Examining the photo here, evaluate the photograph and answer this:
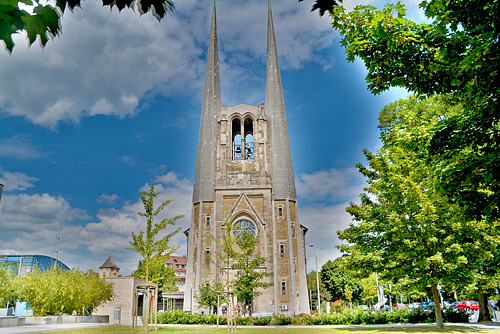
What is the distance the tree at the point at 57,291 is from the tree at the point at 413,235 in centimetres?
1931

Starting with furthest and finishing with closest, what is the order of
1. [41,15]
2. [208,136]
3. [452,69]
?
[208,136], [452,69], [41,15]

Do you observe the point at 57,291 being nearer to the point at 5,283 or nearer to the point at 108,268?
the point at 5,283

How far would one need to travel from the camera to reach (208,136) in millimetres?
52250

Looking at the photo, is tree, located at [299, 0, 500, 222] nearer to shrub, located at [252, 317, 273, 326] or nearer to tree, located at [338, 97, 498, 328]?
tree, located at [338, 97, 498, 328]

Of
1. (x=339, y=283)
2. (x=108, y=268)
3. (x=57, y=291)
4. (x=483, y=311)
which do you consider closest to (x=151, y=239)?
(x=57, y=291)

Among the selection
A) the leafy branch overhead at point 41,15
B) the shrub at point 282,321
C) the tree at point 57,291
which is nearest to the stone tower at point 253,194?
the shrub at point 282,321

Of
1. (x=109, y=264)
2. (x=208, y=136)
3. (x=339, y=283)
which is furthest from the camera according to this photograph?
(x=109, y=264)

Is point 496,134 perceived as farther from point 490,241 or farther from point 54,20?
point 490,241

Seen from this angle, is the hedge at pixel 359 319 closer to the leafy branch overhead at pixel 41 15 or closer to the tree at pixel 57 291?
the tree at pixel 57 291

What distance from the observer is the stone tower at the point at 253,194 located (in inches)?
1761

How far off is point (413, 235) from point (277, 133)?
111 feet

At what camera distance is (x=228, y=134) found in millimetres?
52156

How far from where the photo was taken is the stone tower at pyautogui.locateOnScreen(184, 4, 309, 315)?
4473cm

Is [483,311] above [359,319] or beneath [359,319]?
above
